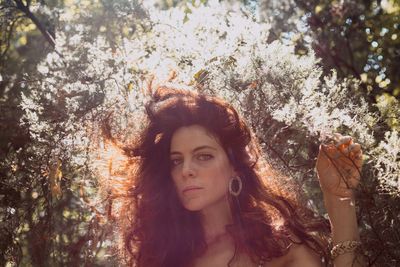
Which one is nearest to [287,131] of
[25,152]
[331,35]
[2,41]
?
[25,152]

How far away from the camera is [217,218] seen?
299 cm

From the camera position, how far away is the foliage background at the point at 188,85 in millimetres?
2588

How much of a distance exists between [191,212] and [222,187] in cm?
40

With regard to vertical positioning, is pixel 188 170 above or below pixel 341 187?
above

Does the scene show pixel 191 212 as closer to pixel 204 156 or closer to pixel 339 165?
pixel 204 156

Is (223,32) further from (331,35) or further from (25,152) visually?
(331,35)

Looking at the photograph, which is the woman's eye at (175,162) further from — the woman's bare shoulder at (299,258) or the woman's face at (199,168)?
the woman's bare shoulder at (299,258)

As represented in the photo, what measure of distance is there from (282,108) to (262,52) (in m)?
0.36

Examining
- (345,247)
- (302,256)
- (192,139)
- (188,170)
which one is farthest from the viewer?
(192,139)

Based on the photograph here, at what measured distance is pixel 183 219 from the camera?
315 cm

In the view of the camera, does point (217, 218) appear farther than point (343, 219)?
Yes

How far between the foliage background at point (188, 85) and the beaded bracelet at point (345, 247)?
7.4 inches

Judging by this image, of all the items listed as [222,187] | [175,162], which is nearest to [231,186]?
[222,187]

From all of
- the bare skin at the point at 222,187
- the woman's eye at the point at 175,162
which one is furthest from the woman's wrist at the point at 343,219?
the woman's eye at the point at 175,162
